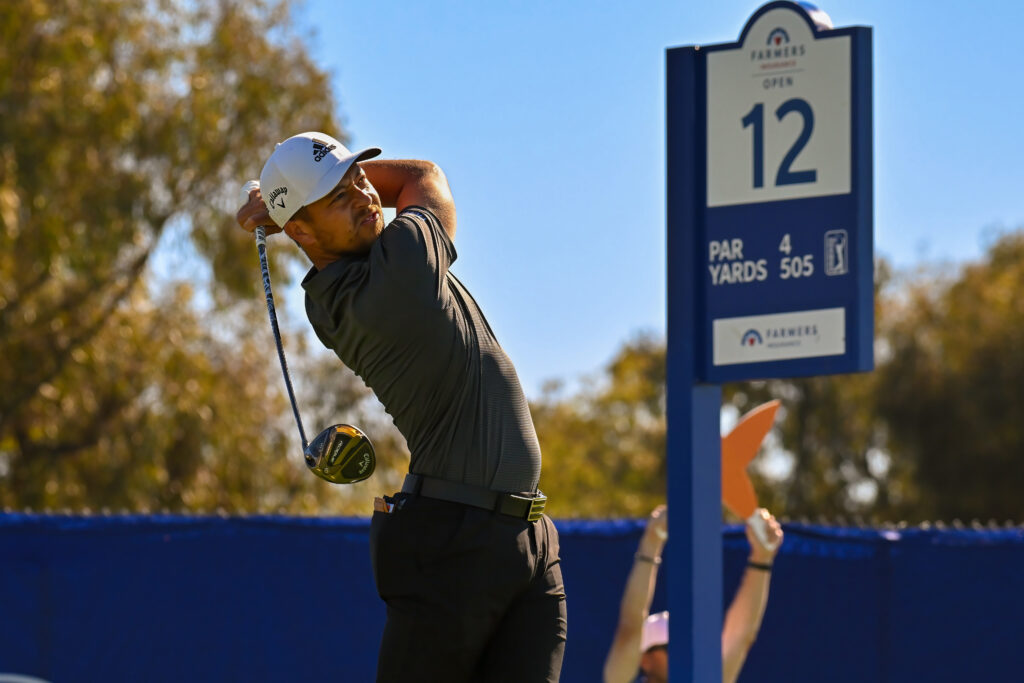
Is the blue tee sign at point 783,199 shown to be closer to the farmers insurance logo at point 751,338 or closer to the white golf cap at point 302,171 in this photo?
the farmers insurance logo at point 751,338

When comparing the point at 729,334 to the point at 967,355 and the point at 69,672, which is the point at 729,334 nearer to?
the point at 69,672

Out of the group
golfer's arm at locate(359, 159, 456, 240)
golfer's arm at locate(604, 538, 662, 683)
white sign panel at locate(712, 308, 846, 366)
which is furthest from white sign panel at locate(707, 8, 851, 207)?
golfer's arm at locate(359, 159, 456, 240)

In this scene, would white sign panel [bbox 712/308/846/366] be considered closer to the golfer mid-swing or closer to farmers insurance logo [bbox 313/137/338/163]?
the golfer mid-swing

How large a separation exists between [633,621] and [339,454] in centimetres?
241

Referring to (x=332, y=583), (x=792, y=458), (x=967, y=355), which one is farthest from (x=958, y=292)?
(x=332, y=583)

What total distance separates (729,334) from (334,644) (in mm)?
2335

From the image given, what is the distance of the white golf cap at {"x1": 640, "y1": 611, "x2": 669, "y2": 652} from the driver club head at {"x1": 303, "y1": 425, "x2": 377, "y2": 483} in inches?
94.1

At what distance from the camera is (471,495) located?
3.51 metres

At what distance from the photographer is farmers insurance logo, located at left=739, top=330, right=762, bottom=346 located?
5.23 metres

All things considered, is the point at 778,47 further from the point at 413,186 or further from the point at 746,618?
the point at 746,618

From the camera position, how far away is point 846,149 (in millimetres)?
5133

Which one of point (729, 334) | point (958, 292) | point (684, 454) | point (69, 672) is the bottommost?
point (69, 672)

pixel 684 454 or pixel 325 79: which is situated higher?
pixel 325 79

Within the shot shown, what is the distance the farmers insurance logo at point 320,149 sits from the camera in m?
3.55
